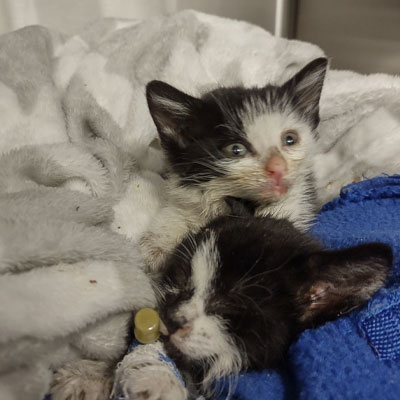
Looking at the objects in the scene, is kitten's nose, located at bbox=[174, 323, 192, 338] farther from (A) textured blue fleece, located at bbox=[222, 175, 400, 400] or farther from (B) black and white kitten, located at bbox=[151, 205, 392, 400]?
(A) textured blue fleece, located at bbox=[222, 175, 400, 400]

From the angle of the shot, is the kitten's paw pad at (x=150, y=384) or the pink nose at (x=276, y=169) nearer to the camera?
the kitten's paw pad at (x=150, y=384)

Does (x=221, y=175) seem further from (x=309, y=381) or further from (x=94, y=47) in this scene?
(x=94, y=47)

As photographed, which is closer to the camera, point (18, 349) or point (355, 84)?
point (18, 349)

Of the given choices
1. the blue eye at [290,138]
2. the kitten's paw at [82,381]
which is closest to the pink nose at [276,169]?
the blue eye at [290,138]

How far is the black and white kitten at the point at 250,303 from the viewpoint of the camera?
0.93m

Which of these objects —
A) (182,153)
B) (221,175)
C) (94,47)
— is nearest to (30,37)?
(94,47)

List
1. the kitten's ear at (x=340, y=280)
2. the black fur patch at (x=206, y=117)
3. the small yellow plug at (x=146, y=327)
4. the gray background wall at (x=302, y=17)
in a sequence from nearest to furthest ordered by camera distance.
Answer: the kitten's ear at (x=340, y=280) < the small yellow plug at (x=146, y=327) < the black fur patch at (x=206, y=117) < the gray background wall at (x=302, y=17)

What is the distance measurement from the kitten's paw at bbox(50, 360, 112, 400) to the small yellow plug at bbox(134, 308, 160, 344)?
0.14 meters

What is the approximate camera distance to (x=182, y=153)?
1.45m

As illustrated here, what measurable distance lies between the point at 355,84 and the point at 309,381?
1355 mm

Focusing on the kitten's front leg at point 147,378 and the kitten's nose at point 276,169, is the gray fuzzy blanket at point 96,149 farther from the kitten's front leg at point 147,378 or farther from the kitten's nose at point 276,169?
the kitten's nose at point 276,169

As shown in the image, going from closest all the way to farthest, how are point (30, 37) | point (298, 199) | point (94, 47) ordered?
point (298, 199)
point (30, 37)
point (94, 47)

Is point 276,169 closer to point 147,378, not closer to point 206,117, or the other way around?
point 206,117

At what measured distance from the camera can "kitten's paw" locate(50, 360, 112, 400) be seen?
0.95 m
